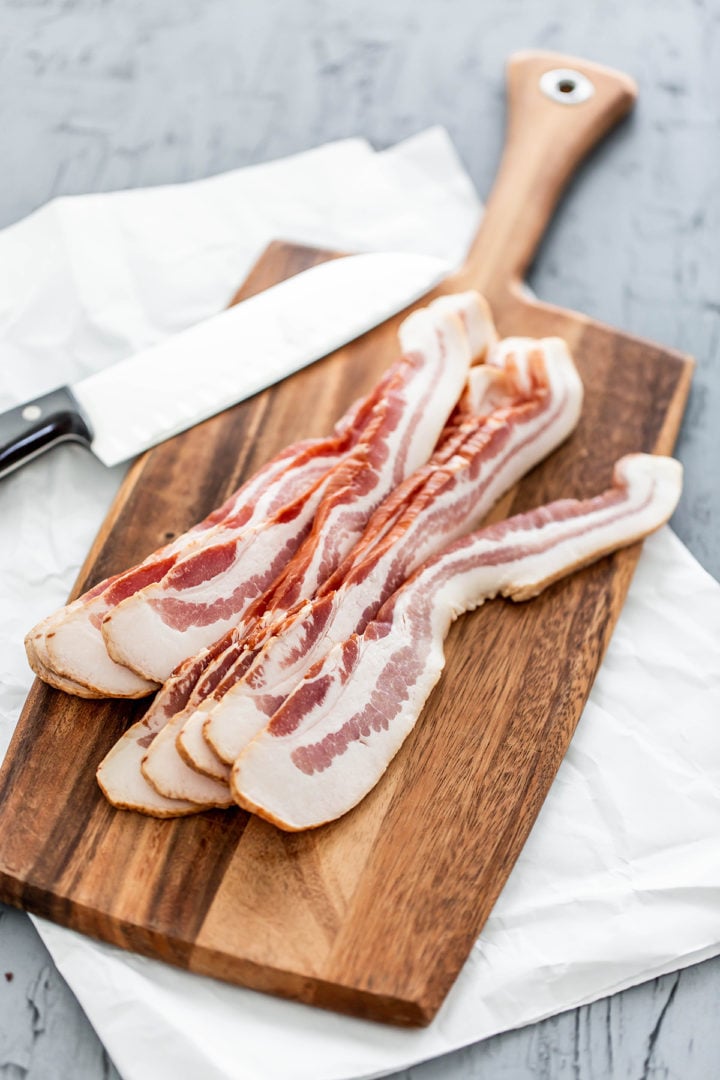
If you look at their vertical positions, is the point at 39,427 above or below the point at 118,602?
above

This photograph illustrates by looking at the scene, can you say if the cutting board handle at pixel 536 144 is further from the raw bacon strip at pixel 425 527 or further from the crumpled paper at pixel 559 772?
the raw bacon strip at pixel 425 527

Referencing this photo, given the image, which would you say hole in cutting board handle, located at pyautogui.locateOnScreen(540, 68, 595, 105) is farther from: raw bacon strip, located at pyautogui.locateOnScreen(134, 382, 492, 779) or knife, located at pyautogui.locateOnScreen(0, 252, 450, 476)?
raw bacon strip, located at pyautogui.locateOnScreen(134, 382, 492, 779)

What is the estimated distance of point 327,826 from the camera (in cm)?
232

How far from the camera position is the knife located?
2824mm

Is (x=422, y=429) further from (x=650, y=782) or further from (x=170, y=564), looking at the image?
Answer: (x=650, y=782)

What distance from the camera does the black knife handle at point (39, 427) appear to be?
A: 9.05 feet

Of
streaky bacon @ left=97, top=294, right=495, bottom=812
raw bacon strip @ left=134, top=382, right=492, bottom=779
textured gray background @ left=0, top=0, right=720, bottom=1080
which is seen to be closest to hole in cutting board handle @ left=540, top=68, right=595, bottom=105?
textured gray background @ left=0, top=0, right=720, bottom=1080

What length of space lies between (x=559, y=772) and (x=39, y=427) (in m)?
1.52

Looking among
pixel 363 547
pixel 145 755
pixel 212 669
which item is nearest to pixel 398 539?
pixel 363 547

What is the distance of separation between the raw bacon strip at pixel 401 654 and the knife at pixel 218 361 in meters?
0.77

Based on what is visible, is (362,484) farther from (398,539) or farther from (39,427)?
(39,427)

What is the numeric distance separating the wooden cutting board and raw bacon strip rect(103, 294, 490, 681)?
194 mm

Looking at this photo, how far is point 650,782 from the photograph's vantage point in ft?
8.36

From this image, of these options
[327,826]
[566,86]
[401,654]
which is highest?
[566,86]
